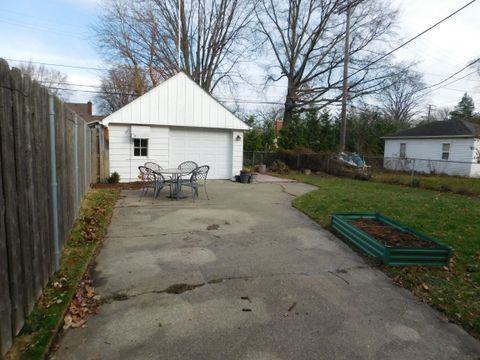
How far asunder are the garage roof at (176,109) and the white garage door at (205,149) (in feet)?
1.47

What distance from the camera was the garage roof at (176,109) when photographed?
443 inches

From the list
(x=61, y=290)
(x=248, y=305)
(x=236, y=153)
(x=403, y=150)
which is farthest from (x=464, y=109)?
(x=61, y=290)

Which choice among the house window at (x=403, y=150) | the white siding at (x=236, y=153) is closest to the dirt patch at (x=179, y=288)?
the white siding at (x=236, y=153)

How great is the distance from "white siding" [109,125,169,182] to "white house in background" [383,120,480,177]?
11.6 meters

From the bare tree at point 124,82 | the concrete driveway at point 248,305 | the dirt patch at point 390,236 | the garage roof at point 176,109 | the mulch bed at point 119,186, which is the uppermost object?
the bare tree at point 124,82

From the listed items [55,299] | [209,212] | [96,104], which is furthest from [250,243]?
[96,104]

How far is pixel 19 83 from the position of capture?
2.40 meters

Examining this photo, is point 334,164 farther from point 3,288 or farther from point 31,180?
point 3,288

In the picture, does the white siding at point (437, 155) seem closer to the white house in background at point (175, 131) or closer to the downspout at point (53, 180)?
the white house in background at point (175, 131)

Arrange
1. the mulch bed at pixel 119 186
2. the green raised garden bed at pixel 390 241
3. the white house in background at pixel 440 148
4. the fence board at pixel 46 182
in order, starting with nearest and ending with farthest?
the fence board at pixel 46 182 → the green raised garden bed at pixel 390 241 → the mulch bed at pixel 119 186 → the white house in background at pixel 440 148

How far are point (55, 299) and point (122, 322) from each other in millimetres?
737

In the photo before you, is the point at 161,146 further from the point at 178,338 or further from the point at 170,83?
the point at 178,338

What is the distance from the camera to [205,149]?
12.7 meters

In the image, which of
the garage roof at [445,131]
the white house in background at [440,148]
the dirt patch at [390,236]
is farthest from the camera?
the garage roof at [445,131]
